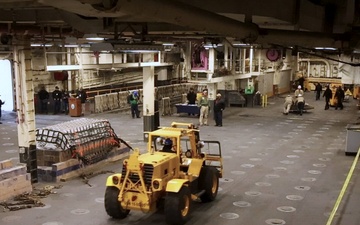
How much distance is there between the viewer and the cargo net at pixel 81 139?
12.5 m

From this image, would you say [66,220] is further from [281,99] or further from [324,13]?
[281,99]

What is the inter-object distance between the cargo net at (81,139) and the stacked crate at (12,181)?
1.59 m

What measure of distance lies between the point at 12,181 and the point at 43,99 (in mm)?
15641

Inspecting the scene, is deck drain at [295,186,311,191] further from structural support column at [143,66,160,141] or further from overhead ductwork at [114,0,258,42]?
structural support column at [143,66,160,141]

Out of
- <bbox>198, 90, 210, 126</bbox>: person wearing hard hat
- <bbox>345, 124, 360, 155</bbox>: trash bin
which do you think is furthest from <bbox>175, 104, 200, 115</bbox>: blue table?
<bbox>345, 124, 360, 155</bbox>: trash bin

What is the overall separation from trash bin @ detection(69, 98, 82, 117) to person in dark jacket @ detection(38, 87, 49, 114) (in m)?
1.94

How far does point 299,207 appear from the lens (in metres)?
9.93

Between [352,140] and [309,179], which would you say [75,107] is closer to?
[352,140]

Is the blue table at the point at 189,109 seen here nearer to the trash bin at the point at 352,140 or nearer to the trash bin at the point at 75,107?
the trash bin at the point at 75,107

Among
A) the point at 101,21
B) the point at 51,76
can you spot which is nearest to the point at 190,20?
the point at 101,21

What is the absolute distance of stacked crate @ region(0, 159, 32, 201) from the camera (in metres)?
10.3

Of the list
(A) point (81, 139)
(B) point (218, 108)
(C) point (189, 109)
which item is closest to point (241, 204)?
(A) point (81, 139)

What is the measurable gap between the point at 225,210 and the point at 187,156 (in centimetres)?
156

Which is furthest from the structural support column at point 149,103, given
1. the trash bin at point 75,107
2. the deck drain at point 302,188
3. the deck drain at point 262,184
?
the deck drain at point 302,188
